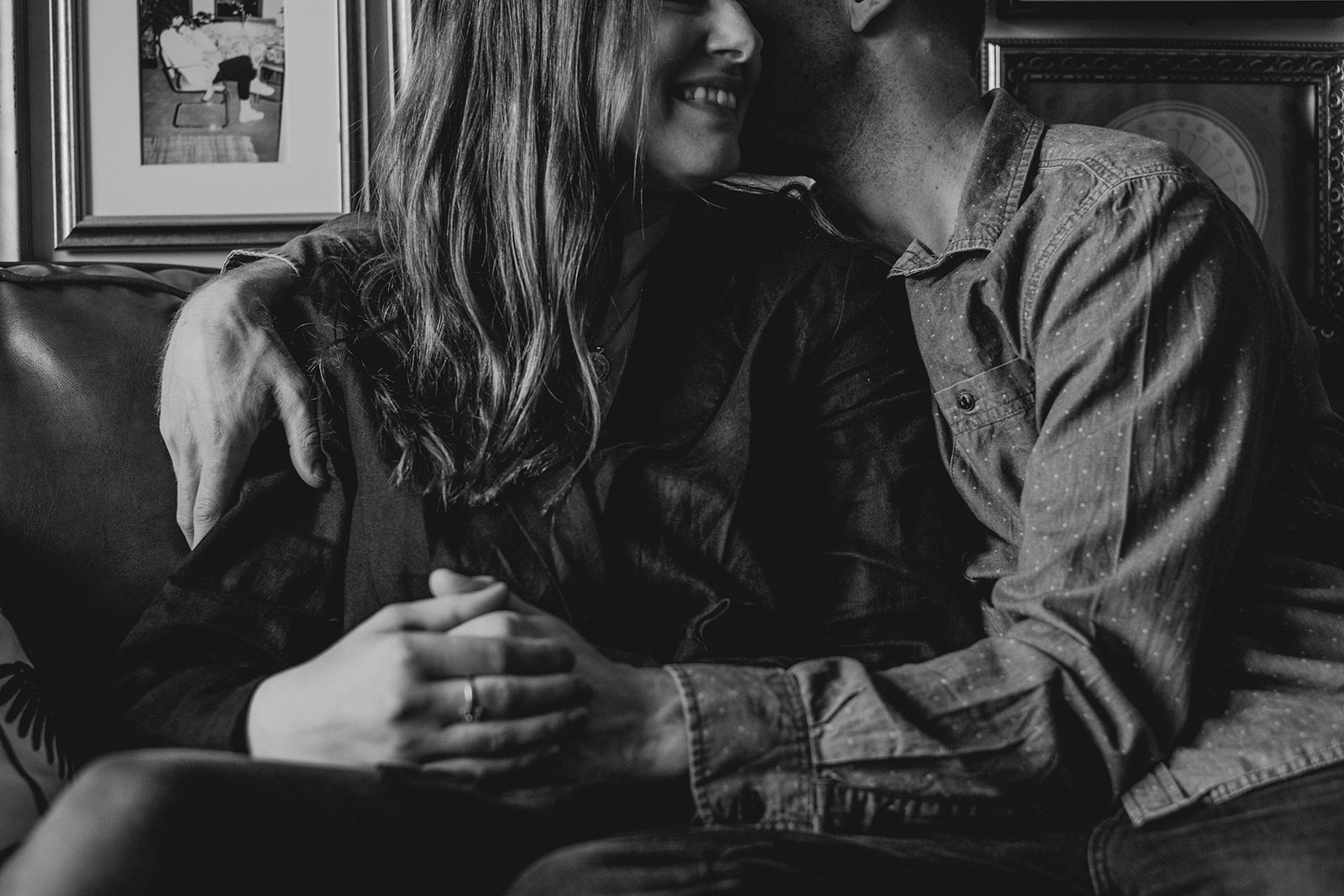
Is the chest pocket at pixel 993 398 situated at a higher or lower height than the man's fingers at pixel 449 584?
higher

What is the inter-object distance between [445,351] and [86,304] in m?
0.47

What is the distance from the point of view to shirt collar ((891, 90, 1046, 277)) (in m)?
1.11

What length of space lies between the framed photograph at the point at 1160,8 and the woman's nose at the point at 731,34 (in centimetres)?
64

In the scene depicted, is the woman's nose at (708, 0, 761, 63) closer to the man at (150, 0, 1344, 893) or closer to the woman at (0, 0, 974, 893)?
the woman at (0, 0, 974, 893)

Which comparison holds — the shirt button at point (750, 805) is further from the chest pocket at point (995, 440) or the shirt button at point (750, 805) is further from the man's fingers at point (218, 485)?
the man's fingers at point (218, 485)

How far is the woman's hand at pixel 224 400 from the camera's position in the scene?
1.06 meters

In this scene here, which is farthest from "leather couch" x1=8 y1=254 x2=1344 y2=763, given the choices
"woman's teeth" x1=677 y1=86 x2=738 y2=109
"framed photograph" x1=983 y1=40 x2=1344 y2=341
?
"framed photograph" x1=983 y1=40 x2=1344 y2=341

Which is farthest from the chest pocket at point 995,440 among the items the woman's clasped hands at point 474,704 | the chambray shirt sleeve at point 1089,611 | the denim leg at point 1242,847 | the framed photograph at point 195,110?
the framed photograph at point 195,110

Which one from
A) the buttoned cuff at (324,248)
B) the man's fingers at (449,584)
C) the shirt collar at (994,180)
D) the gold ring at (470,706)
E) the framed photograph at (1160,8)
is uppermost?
the framed photograph at (1160,8)

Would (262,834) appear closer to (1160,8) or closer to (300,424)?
(300,424)

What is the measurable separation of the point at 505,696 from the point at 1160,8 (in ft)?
4.70

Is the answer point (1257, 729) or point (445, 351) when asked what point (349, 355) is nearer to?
point (445, 351)

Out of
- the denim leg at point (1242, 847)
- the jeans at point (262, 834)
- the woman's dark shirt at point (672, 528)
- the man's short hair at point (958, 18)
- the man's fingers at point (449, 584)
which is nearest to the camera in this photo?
the jeans at point (262, 834)

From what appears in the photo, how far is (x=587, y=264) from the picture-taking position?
45.3 inches
